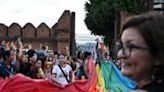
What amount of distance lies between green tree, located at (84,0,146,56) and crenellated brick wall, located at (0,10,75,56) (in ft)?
13.2

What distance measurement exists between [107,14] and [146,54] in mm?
46873

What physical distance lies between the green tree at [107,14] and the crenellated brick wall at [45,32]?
158 inches

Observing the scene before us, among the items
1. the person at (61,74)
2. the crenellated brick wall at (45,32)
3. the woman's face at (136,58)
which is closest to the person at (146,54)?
the woman's face at (136,58)

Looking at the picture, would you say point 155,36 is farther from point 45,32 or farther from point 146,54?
point 45,32

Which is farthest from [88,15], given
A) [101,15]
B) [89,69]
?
[89,69]

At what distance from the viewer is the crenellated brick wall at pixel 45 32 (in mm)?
44625

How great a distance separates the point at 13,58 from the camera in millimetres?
14289

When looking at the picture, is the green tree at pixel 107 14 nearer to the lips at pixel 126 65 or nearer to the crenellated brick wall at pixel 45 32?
the crenellated brick wall at pixel 45 32

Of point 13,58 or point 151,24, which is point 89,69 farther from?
point 151,24

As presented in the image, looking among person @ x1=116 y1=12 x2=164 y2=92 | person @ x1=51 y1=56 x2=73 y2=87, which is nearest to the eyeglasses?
person @ x1=116 y1=12 x2=164 y2=92

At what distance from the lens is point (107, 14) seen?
163 ft

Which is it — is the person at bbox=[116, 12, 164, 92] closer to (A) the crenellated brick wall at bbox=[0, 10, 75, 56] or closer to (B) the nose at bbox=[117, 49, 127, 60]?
(B) the nose at bbox=[117, 49, 127, 60]

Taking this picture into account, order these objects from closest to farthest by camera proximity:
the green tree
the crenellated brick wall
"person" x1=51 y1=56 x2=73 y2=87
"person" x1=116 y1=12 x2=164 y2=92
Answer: "person" x1=116 y1=12 x2=164 y2=92 < "person" x1=51 y1=56 x2=73 y2=87 < the crenellated brick wall < the green tree

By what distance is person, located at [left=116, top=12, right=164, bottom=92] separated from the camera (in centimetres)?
288
